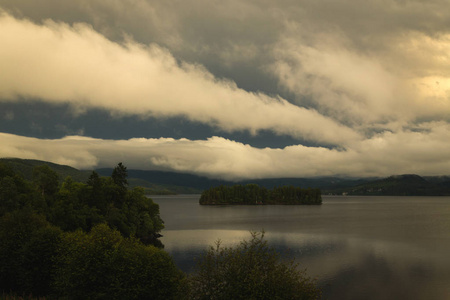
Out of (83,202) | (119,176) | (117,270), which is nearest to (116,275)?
(117,270)

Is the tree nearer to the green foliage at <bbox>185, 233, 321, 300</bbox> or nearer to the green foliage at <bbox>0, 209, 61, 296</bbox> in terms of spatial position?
the green foliage at <bbox>0, 209, 61, 296</bbox>

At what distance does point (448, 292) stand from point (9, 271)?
70958 millimetres

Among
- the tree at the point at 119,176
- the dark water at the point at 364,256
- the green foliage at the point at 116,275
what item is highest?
the tree at the point at 119,176

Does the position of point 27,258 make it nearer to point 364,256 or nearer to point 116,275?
point 116,275

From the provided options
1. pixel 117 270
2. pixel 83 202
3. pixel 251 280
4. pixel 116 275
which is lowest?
pixel 116 275

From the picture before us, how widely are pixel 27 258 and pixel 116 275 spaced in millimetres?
15759

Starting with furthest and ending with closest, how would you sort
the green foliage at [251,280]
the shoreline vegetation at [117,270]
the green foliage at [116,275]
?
the green foliage at [116,275], the shoreline vegetation at [117,270], the green foliage at [251,280]

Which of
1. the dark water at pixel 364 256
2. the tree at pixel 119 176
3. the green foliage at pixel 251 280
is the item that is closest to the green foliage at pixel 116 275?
the green foliage at pixel 251 280

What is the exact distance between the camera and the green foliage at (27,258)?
148ft

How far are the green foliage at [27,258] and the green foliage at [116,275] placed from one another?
5352 mm

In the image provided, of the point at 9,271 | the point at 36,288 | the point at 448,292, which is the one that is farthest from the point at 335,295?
the point at 9,271

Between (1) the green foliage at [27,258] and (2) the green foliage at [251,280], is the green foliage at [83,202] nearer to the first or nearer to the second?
(1) the green foliage at [27,258]

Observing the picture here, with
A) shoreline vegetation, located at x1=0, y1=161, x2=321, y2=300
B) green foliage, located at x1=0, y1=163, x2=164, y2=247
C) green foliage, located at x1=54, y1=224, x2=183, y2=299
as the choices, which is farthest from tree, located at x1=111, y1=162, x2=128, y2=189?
green foliage, located at x1=54, y1=224, x2=183, y2=299

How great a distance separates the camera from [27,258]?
45.6 m
